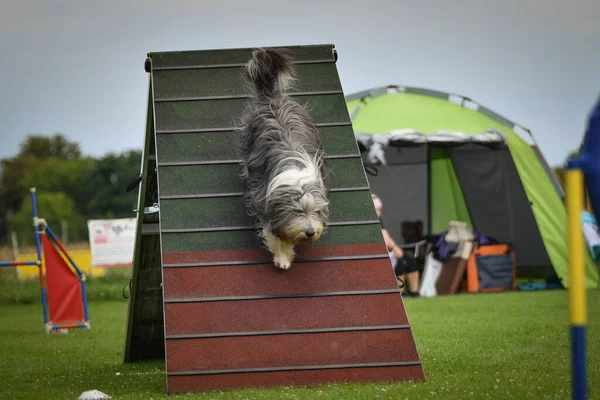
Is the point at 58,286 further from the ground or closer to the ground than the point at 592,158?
closer to the ground

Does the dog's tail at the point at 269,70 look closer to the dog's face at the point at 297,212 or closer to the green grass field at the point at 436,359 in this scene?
the dog's face at the point at 297,212

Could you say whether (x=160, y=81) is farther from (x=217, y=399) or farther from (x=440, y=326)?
(x=440, y=326)

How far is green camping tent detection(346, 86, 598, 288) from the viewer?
13.2 metres

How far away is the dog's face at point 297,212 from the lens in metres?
5.29

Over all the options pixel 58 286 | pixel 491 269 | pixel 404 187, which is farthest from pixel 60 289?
pixel 404 187

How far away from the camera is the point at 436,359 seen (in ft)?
21.3

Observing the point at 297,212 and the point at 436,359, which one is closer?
the point at 297,212

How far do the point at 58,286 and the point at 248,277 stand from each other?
18.6 ft

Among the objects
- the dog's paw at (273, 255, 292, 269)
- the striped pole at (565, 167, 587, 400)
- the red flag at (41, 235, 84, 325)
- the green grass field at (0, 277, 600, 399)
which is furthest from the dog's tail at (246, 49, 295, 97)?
the red flag at (41, 235, 84, 325)

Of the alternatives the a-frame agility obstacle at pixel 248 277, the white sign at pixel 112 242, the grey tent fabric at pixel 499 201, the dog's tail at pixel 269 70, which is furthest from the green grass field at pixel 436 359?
the white sign at pixel 112 242

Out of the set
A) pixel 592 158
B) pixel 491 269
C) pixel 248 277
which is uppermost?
pixel 592 158

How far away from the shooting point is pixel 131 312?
6770 mm

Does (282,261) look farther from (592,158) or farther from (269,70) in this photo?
(592,158)

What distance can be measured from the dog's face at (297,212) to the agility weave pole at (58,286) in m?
5.34
